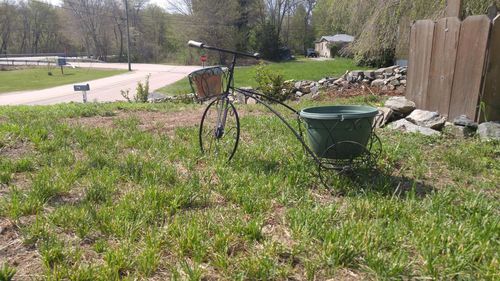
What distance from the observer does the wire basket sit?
3.73 metres

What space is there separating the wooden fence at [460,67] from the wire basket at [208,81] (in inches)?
126

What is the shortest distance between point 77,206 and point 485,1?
8131mm

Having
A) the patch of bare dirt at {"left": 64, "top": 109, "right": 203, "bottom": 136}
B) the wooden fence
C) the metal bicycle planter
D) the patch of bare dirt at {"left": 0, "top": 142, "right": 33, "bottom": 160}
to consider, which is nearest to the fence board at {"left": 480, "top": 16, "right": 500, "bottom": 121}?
the wooden fence

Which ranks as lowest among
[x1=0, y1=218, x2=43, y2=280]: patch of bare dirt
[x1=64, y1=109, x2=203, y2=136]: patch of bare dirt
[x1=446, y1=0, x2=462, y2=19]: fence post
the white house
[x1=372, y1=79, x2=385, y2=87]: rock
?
[x1=0, y1=218, x2=43, y2=280]: patch of bare dirt

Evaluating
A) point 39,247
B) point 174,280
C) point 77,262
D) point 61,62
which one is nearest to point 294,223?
point 174,280

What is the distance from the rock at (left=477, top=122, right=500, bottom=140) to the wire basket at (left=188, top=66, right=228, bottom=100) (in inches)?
121

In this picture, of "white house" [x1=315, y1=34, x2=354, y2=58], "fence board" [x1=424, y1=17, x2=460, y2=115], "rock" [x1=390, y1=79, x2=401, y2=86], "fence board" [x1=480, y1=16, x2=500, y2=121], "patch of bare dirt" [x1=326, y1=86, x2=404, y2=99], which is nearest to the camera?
"fence board" [x1=480, y1=16, x2=500, y2=121]

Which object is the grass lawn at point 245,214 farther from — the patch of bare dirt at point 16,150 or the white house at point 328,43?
the white house at point 328,43

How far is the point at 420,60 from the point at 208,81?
3862mm

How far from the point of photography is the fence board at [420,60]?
577 cm

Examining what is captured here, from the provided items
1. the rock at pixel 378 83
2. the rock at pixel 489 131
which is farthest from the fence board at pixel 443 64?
the rock at pixel 378 83

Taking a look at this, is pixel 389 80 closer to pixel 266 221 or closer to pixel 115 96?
pixel 266 221

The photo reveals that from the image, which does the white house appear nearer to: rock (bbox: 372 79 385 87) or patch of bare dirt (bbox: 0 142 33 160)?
rock (bbox: 372 79 385 87)

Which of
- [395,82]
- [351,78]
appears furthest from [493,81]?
[351,78]
